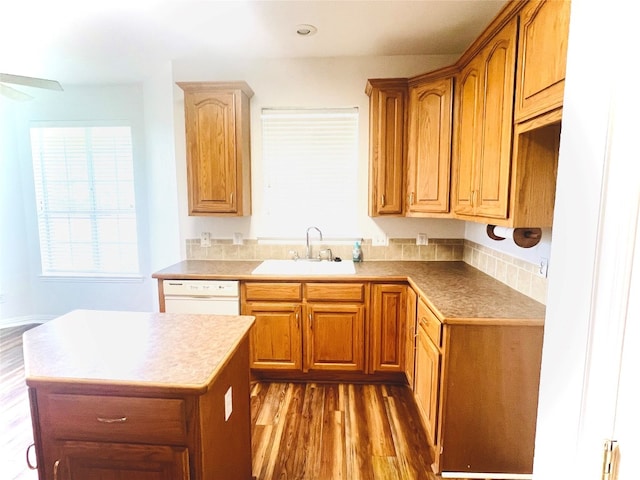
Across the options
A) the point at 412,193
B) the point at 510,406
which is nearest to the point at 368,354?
the point at 510,406

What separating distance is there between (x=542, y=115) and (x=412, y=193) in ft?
4.41

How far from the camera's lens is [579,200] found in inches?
22.2

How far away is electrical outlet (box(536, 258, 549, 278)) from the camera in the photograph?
6.03 ft

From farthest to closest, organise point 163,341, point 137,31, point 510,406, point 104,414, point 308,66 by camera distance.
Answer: point 308,66 < point 137,31 < point 510,406 < point 163,341 < point 104,414

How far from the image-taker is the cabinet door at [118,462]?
111 cm

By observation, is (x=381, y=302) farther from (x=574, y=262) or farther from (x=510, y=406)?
(x=574, y=262)

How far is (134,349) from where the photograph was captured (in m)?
1.29

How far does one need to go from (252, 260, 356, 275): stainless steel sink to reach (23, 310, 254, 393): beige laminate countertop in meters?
1.09

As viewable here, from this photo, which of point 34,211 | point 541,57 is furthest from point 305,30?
point 34,211

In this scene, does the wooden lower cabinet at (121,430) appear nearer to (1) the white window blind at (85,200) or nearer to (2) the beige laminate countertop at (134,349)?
(2) the beige laminate countertop at (134,349)

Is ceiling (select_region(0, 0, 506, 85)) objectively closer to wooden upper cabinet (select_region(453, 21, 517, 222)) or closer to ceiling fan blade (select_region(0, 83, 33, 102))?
ceiling fan blade (select_region(0, 83, 33, 102))

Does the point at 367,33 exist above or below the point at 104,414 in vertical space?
above

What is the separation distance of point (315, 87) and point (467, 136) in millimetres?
1450

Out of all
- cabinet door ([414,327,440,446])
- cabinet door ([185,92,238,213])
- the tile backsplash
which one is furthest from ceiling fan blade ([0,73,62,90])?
cabinet door ([414,327,440,446])
